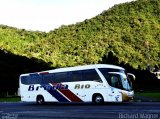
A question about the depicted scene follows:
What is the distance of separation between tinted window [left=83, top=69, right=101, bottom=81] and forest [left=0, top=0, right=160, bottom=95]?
2306 inches

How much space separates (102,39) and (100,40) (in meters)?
0.96

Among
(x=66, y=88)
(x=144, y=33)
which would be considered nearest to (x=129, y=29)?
(x=144, y=33)

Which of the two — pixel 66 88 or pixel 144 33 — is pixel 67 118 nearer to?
pixel 66 88

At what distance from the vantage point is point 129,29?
108m

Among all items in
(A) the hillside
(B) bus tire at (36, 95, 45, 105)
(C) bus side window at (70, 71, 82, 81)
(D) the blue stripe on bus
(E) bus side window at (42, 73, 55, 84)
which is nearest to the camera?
(C) bus side window at (70, 71, 82, 81)

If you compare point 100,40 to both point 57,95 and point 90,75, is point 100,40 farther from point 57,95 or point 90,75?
point 90,75

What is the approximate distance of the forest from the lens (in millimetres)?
98250

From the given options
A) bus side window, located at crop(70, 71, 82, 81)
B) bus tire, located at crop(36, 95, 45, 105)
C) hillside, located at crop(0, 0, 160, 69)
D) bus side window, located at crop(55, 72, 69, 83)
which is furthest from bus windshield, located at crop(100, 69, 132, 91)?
hillside, located at crop(0, 0, 160, 69)

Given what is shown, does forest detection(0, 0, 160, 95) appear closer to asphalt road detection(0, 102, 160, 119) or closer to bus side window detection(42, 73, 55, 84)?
bus side window detection(42, 73, 55, 84)

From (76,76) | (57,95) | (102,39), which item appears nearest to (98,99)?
(76,76)

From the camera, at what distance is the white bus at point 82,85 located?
31312mm

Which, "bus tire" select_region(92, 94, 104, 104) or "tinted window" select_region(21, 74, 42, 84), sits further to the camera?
"tinted window" select_region(21, 74, 42, 84)

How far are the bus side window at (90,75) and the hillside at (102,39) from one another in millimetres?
61164

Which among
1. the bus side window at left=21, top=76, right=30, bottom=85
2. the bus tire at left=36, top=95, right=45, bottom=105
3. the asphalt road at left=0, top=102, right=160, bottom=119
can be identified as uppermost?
the bus side window at left=21, top=76, right=30, bottom=85
